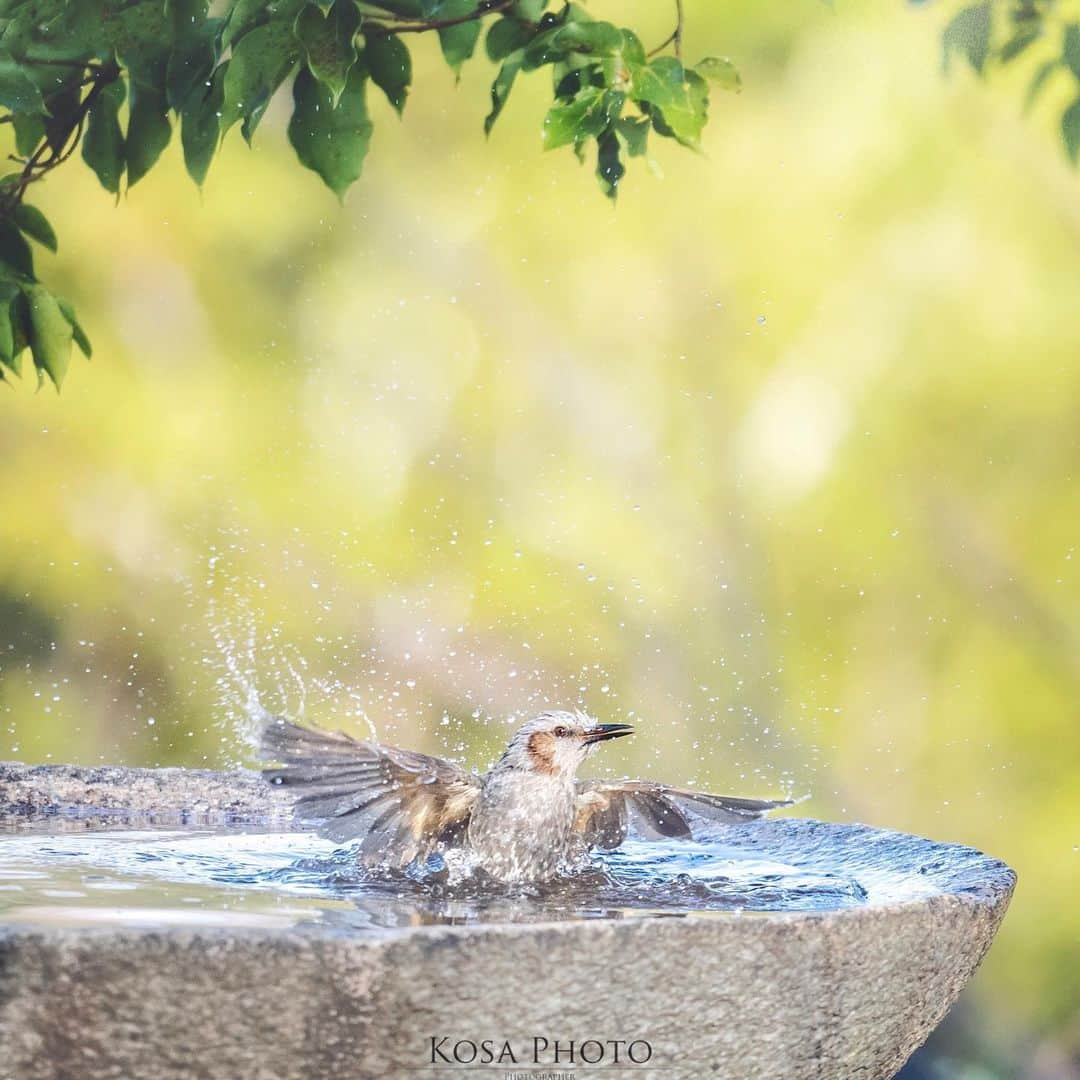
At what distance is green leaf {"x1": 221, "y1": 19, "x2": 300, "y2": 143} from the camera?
78.6 inches

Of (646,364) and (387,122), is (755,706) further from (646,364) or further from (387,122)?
(387,122)

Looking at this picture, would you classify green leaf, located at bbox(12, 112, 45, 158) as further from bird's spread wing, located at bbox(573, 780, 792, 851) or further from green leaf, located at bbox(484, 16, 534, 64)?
bird's spread wing, located at bbox(573, 780, 792, 851)

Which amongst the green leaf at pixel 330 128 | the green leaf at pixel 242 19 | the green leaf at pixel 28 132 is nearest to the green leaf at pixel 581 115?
the green leaf at pixel 330 128

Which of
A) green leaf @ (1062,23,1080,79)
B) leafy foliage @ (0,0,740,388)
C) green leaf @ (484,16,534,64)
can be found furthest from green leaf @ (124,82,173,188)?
green leaf @ (1062,23,1080,79)

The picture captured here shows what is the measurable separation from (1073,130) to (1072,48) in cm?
30

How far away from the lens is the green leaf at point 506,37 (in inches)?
85.4

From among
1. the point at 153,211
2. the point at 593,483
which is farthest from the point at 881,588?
the point at 153,211

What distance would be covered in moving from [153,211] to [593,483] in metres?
1.18

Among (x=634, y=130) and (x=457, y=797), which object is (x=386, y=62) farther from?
(x=457, y=797)

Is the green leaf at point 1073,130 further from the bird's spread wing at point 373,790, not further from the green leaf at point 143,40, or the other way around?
the bird's spread wing at point 373,790

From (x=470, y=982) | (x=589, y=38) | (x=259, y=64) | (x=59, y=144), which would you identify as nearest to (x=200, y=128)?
(x=259, y=64)

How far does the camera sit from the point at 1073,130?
288 cm

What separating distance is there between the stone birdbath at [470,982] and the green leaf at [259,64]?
41.6 inches

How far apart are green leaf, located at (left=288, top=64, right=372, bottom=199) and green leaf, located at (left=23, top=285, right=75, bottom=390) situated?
16.7 inches
